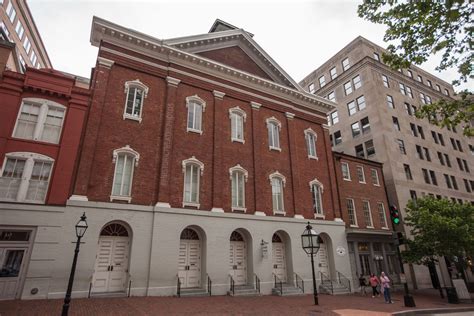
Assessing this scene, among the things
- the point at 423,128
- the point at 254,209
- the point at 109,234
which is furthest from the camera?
the point at 423,128

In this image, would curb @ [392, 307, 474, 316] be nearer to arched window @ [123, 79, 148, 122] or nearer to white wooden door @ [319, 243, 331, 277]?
white wooden door @ [319, 243, 331, 277]

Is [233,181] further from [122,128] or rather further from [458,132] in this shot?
[458,132]

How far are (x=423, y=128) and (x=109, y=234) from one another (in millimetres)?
37905

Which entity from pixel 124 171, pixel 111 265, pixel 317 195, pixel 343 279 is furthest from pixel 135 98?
pixel 343 279

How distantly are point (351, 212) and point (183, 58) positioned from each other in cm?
1916

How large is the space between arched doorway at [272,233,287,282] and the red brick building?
6591mm

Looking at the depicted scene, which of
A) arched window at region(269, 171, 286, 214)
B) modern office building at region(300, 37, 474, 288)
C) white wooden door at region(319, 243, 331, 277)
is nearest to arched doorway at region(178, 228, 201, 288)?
arched window at region(269, 171, 286, 214)

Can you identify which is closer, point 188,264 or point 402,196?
point 188,264

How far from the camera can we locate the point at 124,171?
15.9 meters

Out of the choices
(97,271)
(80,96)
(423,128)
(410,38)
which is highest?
(423,128)

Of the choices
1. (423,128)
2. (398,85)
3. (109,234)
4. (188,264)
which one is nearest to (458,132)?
(423,128)

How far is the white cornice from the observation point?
17281 mm

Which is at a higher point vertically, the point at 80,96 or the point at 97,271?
the point at 80,96

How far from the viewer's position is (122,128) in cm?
1648
